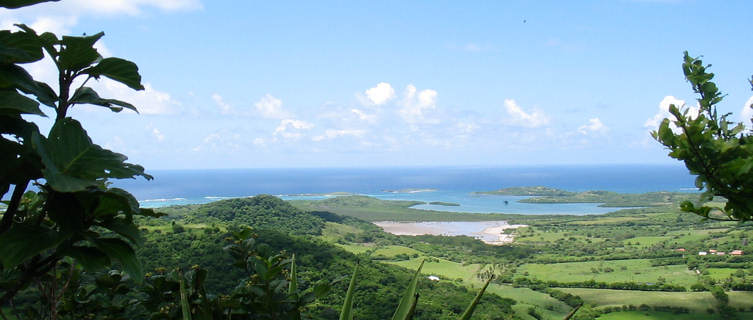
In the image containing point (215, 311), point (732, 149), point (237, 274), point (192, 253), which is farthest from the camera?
point (192, 253)

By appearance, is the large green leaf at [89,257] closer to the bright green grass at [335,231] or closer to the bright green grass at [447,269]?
the bright green grass at [447,269]

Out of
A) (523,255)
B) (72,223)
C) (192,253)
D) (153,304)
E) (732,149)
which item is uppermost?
(732,149)

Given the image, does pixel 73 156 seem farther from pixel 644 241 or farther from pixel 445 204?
pixel 445 204

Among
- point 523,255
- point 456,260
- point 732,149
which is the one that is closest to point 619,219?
point 523,255

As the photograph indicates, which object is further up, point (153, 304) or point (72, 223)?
point (72, 223)

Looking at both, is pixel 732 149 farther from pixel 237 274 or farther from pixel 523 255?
pixel 523 255

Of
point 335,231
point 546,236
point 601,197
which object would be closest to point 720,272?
point 546,236
